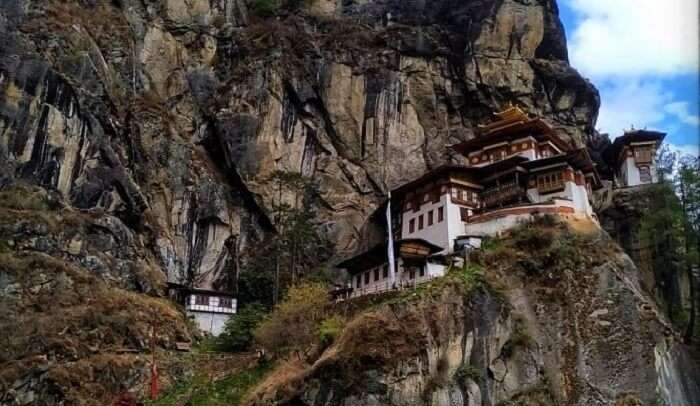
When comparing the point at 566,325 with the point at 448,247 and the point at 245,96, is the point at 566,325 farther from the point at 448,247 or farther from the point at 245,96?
the point at 245,96

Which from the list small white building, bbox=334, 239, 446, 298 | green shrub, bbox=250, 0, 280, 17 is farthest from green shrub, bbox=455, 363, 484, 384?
green shrub, bbox=250, 0, 280, 17

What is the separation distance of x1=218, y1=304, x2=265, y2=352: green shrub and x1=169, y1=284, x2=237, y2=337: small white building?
623 centimetres

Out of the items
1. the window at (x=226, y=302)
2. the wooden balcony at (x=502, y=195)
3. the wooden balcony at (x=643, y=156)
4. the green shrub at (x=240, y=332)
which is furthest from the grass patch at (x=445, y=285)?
the wooden balcony at (x=643, y=156)

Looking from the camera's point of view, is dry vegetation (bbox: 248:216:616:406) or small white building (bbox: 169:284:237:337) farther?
small white building (bbox: 169:284:237:337)

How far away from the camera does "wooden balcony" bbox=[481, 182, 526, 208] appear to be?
4247cm

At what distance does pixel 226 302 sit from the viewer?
157 feet

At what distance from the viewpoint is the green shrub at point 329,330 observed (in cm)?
Answer: 3256

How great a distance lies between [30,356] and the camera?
33.6 metres

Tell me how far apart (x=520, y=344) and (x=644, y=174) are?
91.3 feet

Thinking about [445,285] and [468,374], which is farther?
[445,285]

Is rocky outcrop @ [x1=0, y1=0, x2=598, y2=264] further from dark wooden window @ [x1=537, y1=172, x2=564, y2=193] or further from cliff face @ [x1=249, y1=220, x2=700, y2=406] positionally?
cliff face @ [x1=249, y1=220, x2=700, y2=406]

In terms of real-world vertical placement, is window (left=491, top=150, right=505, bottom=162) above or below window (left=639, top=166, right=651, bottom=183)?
Answer: below

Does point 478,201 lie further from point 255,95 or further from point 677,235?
point 255,95

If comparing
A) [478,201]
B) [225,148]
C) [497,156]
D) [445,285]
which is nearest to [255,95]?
[225,148]
